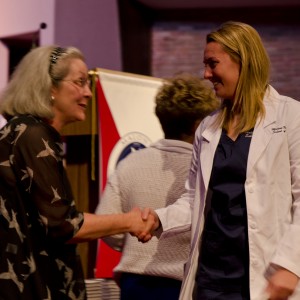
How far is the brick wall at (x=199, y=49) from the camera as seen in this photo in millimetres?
6793

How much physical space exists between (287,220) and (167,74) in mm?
4725

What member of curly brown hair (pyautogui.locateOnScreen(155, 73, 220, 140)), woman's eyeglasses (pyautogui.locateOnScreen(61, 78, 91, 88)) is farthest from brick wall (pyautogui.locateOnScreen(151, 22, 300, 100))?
woman's eyeglasses (pyautogui.locateOnScreen(61, 78, 91, 88))

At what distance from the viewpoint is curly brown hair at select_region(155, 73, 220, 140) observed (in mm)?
3072

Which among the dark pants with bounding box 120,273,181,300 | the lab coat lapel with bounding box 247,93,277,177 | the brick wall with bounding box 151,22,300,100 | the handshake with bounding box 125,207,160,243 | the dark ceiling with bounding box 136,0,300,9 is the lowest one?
the dark pants with bounding box 120,273,181,300

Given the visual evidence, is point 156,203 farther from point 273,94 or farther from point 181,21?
point 181,21

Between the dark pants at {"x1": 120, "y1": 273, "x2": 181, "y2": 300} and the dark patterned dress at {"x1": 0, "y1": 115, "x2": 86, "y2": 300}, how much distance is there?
481 mm

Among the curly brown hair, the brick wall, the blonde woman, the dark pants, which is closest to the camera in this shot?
the blonde woman

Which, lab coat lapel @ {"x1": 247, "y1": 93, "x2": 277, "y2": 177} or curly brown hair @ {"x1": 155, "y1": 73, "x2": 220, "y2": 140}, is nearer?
lab coat lapel @ {"x1": 247, "y1": 93, "x2": 277, "y2": 177}

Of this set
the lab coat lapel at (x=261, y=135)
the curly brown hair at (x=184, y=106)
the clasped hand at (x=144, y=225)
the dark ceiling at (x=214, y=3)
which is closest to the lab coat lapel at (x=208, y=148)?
the lab coat lapel at (x=261, y=135)

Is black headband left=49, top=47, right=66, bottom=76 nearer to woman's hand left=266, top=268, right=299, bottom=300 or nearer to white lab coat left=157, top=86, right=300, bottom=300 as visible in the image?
white lab coat left=157, top=86, right=300, bottom=300

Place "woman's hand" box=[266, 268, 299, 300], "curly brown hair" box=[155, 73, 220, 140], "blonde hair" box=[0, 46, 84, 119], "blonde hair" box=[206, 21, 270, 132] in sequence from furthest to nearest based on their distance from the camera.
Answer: "curly brown hair" box=[155, 73, 220, 140] → "blonde hair" box=[0, 46, 84, 119] → "blonde hair" box=[206, 21, 270, 132] → "woman's hand" box=[266, 268, 299, 300]

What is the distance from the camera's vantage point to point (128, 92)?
183 inches

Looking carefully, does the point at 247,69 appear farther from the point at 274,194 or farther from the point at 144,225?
the point at 144,225

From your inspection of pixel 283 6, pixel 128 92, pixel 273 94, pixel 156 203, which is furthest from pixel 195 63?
pixel 273 94
